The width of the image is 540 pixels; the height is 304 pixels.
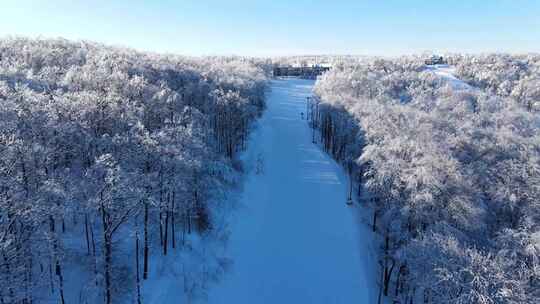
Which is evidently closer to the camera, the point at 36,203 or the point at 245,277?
the point at 36,203

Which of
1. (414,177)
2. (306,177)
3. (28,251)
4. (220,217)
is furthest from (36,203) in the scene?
(306,177)

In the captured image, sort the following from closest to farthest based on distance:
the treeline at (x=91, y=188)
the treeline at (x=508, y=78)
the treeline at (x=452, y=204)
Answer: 1. the treeline at (x=91, y=188)
2. the treeline at (x=452, y=204)
3. the treeline at (x=508, y=78)

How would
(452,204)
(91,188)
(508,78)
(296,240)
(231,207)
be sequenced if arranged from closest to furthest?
(91,188), (452,204), (296,240), (231,207), (508,78)

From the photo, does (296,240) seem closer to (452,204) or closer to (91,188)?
(452,204)

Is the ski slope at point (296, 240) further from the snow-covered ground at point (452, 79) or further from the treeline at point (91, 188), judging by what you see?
the snow-covered ground at point (452, 79)

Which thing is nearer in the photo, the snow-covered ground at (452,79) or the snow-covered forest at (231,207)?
the snow-covered forest at (231,207)

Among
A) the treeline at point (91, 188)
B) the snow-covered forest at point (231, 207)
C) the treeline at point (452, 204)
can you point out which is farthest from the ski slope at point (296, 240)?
the treeline at point (91, 188)


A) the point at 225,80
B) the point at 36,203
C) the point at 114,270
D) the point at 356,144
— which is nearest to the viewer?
the point at 36,203

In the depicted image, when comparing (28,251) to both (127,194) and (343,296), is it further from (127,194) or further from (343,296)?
(343,296)

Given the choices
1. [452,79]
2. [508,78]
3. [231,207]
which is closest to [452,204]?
[231,207]
